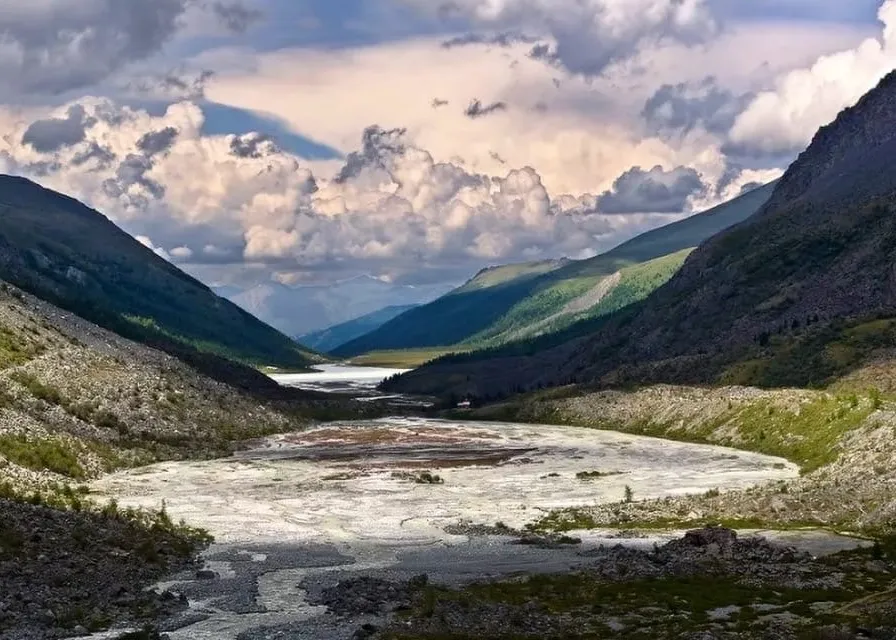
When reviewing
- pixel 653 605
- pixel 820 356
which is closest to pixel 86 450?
pixel 653 605

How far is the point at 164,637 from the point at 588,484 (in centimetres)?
7069

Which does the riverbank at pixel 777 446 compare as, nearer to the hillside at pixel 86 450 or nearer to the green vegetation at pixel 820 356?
the green vegetation at pixel 820 356

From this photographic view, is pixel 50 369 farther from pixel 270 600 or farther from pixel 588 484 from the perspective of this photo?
pixel 270 600

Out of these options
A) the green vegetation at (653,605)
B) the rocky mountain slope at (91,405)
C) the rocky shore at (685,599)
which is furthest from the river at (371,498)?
the green vegetation at (653,605)

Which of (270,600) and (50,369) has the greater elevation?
(50,369)

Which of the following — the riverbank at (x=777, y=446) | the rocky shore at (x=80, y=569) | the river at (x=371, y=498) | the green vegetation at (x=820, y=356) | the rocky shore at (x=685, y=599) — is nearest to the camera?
the rocky shore at (x=685, y=599)

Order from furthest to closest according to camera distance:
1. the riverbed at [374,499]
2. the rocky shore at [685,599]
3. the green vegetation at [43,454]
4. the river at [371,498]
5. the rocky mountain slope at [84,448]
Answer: the green vegetation at [43,454], the river at [371,498], the riverbed at [374,499], the rocky mountain slope at [84,448], the rocky shore at [685,599]

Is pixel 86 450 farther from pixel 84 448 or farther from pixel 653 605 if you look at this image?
pixel 653 605

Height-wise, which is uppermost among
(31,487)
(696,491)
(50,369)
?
(50,369)

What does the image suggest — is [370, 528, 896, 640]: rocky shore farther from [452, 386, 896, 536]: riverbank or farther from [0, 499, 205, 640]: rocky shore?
[452, 386, 896, 536]: riverbank

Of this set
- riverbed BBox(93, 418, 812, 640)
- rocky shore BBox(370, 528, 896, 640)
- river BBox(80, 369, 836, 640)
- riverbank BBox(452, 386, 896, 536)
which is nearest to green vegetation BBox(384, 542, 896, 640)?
rocky shore BBox(370, 528, 896, 640)

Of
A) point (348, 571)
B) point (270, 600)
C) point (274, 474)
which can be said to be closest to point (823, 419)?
point (274, 474)

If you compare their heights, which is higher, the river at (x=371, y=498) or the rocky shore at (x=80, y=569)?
the rocky shore at (x=80, y=569)

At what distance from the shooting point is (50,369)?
13050 cm
